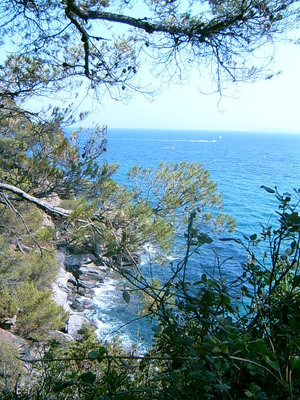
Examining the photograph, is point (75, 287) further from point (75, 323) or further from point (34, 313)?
point (34, 313)

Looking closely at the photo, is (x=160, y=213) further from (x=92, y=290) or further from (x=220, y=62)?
(x=92, y=290)

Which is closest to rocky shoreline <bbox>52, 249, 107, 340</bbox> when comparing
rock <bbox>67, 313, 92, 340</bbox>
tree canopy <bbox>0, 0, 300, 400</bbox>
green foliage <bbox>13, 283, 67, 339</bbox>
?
rock <bbox>67, 313, 92, 340</bbox>

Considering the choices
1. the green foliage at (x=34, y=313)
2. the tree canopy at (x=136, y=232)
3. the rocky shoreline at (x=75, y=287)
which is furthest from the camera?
the rocky shoreline at (x=75, y=287)

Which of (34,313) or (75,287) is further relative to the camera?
(75,287)

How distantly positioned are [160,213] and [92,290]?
24.9ft

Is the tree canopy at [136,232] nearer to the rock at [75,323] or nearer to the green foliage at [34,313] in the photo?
the green foliage at [34,313]

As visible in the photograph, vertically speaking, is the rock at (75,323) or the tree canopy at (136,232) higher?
the tree canopy at (136,232)

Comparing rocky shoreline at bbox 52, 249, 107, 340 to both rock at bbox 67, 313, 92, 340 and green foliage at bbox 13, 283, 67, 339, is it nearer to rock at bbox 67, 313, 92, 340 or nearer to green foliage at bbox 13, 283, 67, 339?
rock at bbox 67, 313, 92, 340

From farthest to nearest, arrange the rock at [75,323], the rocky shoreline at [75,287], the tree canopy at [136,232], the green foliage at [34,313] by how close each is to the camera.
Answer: the rocky shoreline at [75,287]
the rock at [75,323]
the green foliage at [34,313]
the tree canopy at [136,232]

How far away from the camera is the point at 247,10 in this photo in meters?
2.31

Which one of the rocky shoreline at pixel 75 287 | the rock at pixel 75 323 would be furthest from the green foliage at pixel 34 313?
the rocky shoreline at pixel 75 287

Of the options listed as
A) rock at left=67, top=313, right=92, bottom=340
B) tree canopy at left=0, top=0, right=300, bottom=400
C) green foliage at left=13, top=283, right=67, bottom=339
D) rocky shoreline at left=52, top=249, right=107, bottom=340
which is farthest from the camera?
rocky shoreline at left=52, top=249, right=107, bottom=340

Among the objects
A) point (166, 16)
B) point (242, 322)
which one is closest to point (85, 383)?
point (242, 322)

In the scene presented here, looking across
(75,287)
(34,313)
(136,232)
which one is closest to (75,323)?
(34,313)
